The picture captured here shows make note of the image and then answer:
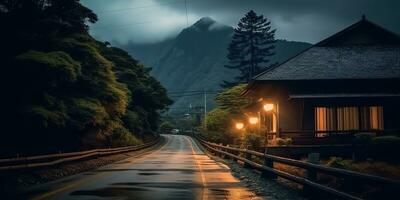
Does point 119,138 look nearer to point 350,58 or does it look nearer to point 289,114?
point 289,114

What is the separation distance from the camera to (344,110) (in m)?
35.8

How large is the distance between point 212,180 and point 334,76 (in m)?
21.2

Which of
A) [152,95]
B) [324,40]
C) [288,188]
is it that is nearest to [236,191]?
[288,188]

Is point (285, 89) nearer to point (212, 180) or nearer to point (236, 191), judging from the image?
point (212, 180)

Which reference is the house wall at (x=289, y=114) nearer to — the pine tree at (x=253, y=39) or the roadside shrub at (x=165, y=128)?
the pine tree at (x=253, y=39)

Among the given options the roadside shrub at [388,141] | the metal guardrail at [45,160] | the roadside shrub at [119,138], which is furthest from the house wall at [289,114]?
the roadside shrub at [119,138]

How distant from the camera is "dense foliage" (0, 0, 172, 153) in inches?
923

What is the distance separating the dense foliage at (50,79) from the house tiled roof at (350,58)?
11.5 meters

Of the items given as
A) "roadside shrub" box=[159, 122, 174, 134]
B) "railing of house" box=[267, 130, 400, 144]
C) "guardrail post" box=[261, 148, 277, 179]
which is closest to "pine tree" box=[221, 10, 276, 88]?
"railing of house" box=[267, 130, 400, 144]

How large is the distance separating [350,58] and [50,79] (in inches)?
903

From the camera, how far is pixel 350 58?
38188 mm

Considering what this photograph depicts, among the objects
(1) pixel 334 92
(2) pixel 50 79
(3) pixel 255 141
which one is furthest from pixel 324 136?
(2) pixel 50 79

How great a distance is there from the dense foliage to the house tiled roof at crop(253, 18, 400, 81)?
11.5 m

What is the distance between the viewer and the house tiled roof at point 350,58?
35.8m
